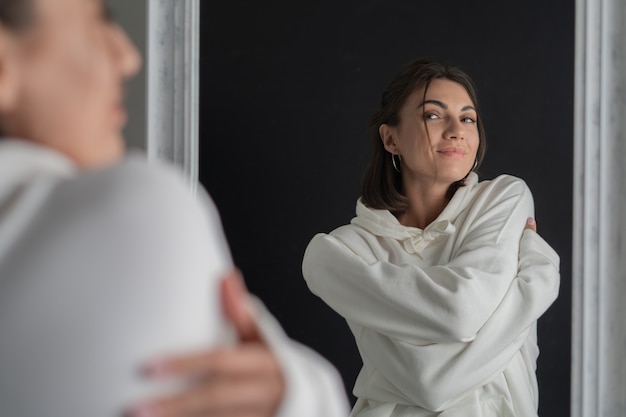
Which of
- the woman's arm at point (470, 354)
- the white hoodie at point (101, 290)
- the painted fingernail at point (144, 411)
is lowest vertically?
the woman's arm at point (470, 354)

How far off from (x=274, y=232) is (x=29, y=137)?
221cm

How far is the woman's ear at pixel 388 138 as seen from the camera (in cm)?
221

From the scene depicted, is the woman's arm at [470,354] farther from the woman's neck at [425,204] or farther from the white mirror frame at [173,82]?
the white mirror frame at [173,82]

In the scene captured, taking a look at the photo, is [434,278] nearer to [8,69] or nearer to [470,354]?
[470,354]

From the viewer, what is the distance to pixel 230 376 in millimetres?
465

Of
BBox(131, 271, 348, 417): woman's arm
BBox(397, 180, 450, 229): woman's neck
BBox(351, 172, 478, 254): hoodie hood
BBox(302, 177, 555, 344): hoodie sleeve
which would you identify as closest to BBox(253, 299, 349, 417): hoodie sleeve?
BBox(131, 271, 348, 417): woman's arm

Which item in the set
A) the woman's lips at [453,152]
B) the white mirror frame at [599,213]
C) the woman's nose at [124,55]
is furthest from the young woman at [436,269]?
the woman's nose at [124,55]

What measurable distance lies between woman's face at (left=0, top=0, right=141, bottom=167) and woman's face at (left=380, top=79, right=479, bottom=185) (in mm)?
1574

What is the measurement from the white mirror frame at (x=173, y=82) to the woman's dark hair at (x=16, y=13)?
2.01 metres

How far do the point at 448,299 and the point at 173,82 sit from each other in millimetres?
1177

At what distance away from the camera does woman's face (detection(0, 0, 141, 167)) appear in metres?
0.52

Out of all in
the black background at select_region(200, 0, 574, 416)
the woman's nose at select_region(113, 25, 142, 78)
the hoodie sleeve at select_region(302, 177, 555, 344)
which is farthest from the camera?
the black background at select_region(200, 0, 574, 416)

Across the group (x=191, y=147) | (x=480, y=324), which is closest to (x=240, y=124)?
(x=191, y=147)

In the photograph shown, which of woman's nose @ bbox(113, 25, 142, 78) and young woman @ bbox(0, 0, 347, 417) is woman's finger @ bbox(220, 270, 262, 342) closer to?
young woman @ bbox(0, 0, 347, 417)
